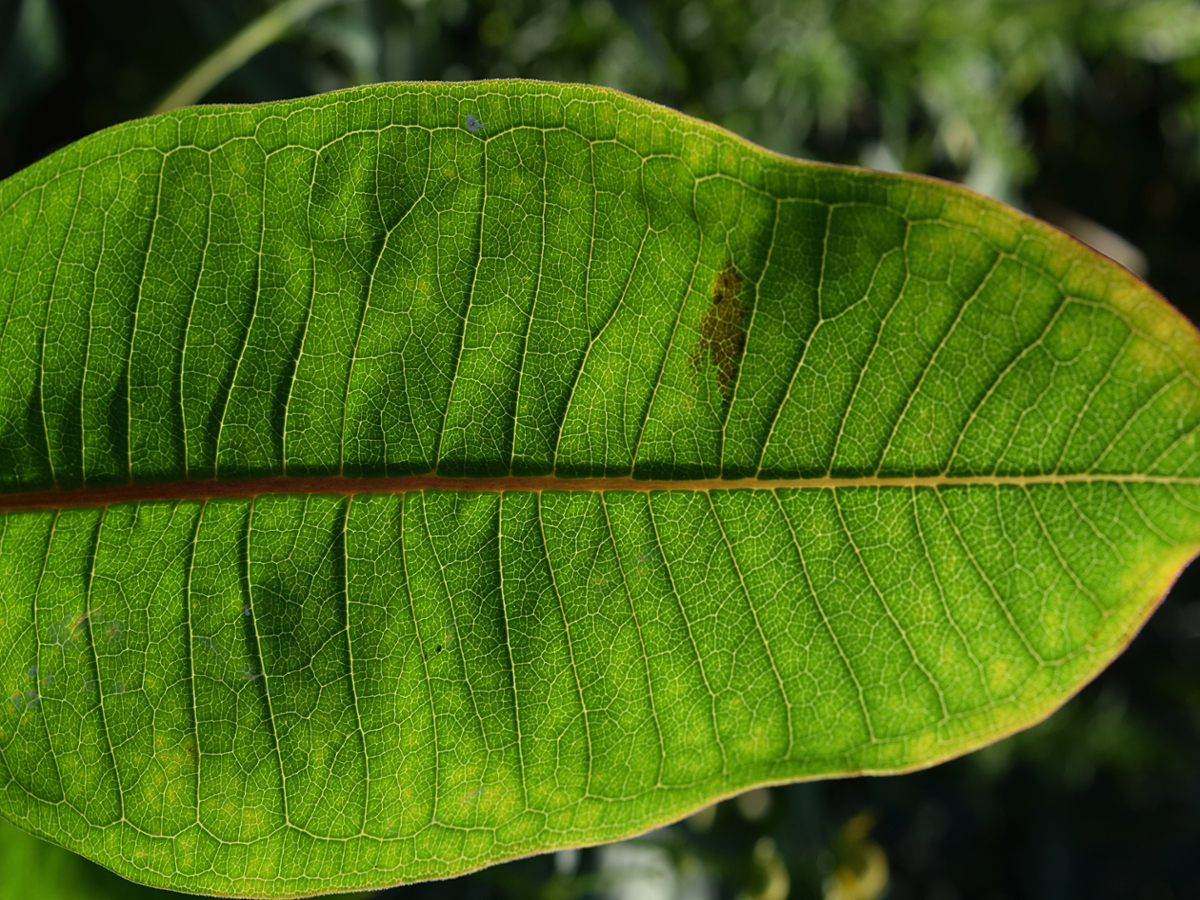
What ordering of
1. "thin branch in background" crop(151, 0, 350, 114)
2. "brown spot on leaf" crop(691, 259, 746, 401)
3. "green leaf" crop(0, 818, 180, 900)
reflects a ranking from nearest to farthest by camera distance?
"brown spot on leaf" crop(691, 259, 746, 401) → "green leaf" crop(0, 818, 180, 900) → "thin branch in background" crop(151, 0, 350, 114)

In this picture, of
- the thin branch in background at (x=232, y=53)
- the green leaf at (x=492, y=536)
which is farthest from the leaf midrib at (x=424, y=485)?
the thin branch in background at (x=232, y=53)

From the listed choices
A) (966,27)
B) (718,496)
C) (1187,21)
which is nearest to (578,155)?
(718,496)

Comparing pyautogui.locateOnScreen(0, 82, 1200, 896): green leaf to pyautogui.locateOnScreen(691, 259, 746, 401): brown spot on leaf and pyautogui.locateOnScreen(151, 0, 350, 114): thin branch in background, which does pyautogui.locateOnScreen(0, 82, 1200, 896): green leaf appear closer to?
pyautogui.locateOnScreen(691, 259, 746, 401): brown spot on leaf

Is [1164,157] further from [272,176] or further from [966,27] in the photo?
[272,176]

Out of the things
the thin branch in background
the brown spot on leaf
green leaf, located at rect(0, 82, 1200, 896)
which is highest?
the thin branch in background

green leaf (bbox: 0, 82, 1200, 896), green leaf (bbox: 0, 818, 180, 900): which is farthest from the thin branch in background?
green leaf (bbox: 0, 818, 180, 900)

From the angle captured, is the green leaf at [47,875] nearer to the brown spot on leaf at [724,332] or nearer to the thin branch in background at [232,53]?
the brown spot on leaf at [724,332]
